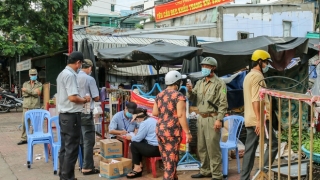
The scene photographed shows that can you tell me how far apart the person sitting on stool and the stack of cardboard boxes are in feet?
0.50

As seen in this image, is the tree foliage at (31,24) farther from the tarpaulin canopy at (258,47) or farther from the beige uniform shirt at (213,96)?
the beige uniform shirt at (213,96)

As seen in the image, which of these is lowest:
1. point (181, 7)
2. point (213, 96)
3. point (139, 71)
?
point (213, 96)

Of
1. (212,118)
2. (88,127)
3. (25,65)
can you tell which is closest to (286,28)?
(25,65)

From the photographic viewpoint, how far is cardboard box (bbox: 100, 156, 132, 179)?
5945mm

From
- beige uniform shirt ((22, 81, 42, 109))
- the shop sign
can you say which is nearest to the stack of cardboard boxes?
beige uniform shirt ((22, 81, 42, 109))

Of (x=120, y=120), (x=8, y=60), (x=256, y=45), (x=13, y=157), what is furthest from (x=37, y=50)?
(x=256, y=45)

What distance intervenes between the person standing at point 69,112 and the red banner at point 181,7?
1677 cm

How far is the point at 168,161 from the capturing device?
480 cm

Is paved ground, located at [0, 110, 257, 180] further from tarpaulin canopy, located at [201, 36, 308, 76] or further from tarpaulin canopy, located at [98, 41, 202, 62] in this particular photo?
tarpaulin canopy, located at [98, 41, 202, 62]

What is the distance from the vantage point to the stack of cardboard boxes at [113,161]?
5.97 meters

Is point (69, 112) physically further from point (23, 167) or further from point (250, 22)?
point (250, 22)

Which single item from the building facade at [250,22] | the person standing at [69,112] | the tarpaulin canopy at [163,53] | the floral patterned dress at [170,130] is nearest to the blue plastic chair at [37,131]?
the person standing at [69,112]

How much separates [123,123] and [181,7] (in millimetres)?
17974

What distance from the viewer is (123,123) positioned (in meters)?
6.86
